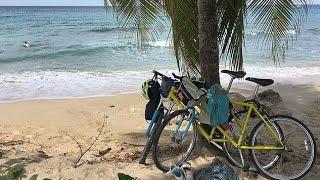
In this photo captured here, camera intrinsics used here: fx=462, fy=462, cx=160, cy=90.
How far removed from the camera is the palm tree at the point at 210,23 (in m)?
4.75

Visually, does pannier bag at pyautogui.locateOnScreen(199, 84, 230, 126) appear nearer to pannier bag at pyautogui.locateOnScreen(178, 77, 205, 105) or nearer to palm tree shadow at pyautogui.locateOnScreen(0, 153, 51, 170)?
pannier bag at pyautogui.locateOnScreen(178, 77, 205, 105)

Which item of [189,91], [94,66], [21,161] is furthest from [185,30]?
[94,66]

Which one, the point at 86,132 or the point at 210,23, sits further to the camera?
the point at 86,132

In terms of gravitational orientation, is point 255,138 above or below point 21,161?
above

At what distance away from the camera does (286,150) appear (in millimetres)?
4445

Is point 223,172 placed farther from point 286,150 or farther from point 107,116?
point 107,116

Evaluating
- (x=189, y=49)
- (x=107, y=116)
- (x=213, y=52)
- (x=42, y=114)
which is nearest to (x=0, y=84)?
(x=42, y=114)

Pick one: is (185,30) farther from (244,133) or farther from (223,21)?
(244,133)

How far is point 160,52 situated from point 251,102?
18148 millimetres

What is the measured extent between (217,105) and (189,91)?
0.29m

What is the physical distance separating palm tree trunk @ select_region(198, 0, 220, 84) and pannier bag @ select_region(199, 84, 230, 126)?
0.50m

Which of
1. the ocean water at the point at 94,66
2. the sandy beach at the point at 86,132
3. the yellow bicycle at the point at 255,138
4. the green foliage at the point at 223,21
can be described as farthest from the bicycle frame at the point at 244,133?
the ocean water at the point at 94,66

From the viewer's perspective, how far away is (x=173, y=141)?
479 cm

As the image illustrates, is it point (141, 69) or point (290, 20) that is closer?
point (290, 20)
